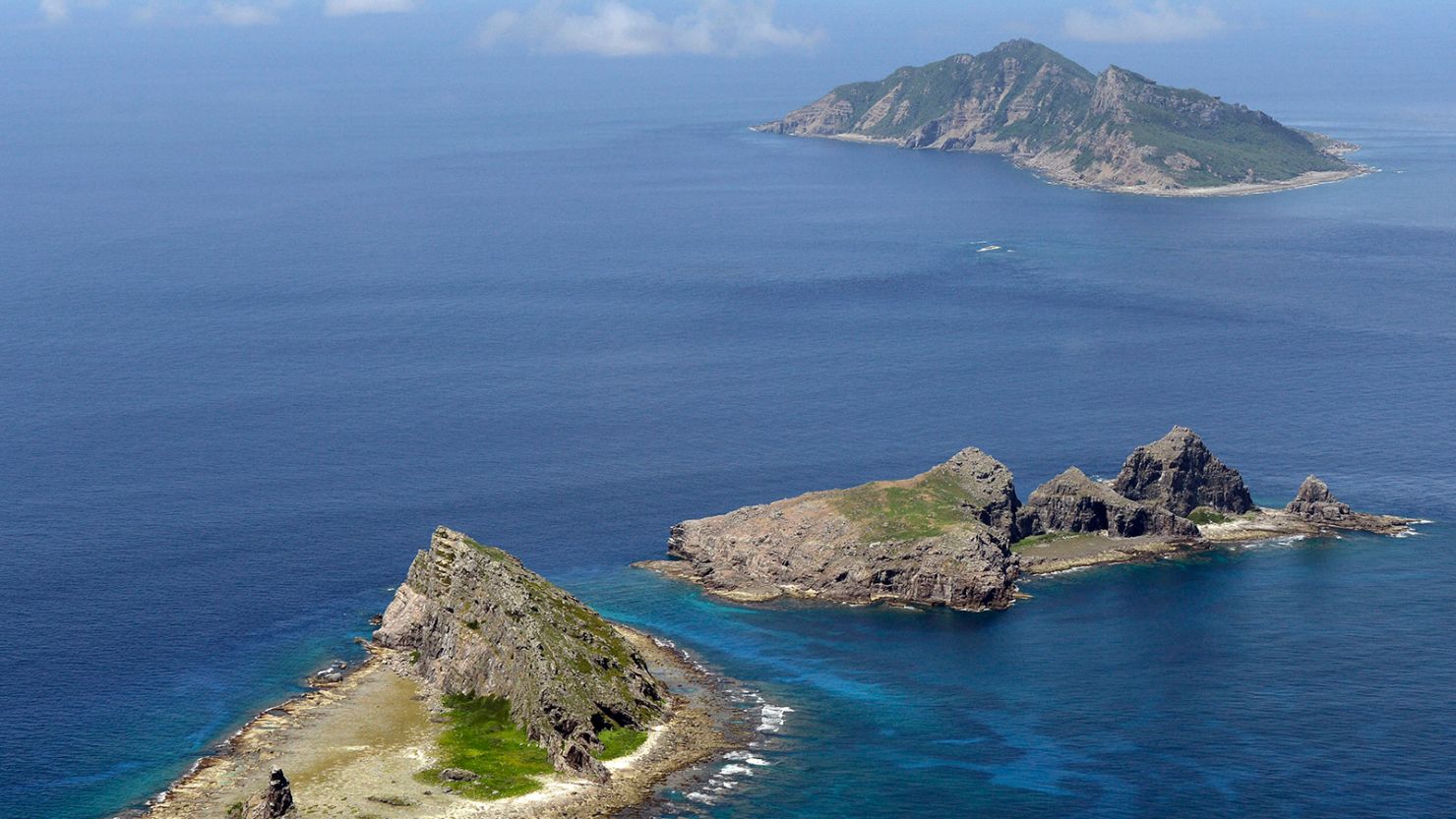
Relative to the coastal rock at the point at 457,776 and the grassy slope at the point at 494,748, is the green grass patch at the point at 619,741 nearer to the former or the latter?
the grassy slope at the point at 494,748

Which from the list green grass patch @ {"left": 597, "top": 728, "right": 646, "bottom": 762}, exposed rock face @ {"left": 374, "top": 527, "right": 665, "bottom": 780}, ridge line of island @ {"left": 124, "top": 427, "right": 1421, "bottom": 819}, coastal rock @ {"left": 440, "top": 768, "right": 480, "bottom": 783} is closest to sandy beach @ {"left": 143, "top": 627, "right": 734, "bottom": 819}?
ridge line of island @ {"left": 124, "top": 427, "right": 1421, "bottom": 819}

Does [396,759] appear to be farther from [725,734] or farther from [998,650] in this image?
[998,650]

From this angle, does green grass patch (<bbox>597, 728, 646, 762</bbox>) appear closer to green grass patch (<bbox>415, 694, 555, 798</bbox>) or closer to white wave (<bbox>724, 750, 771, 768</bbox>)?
green grass patch (<bbox>415, 694, 555, 798</bbox>)

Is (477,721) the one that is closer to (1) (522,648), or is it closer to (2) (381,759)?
(1) (522,648)

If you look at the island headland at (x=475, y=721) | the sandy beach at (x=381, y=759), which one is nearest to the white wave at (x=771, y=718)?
the island headland at (x=475, y=721)

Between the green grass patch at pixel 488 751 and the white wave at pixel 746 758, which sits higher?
the green grass patch at pixel 488 751

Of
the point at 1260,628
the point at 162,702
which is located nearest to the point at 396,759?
the point at 162,702

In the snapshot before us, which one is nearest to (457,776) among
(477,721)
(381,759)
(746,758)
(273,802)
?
(381,759)
